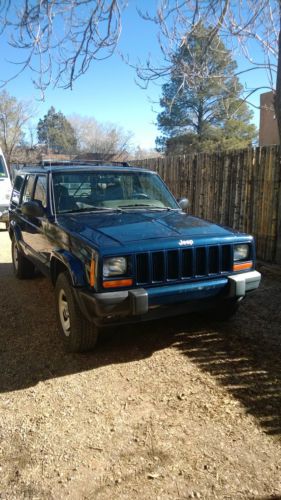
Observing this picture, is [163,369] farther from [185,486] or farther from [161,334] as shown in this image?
[185,486]

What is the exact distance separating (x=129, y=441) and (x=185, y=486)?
521 millimetres

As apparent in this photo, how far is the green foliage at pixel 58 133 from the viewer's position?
44666mm

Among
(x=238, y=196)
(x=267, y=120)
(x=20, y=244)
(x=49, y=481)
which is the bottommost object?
(x=49, y=481)

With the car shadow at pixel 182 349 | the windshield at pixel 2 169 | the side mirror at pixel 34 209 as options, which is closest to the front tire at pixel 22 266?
the car shadow at pixel 182 349

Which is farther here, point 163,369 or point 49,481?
point 163,369

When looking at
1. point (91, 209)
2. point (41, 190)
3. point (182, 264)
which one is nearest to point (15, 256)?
point (41, 190)

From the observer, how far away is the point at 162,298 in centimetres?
351

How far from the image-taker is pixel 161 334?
14.6 ft

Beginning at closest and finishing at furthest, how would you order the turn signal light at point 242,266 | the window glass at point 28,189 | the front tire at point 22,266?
the turn signal light at point 242,266 → the window glass at point 28,189 → the front tire at point 22,266

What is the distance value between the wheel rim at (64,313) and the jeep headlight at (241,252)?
1719 mm

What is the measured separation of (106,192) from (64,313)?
154cm

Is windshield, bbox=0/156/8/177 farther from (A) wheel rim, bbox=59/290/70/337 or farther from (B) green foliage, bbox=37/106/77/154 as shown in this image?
(B) green foliage, bbox=37/106/77/154

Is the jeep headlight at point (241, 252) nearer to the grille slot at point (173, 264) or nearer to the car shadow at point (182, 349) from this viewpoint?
the grille slot at point (173, 264)

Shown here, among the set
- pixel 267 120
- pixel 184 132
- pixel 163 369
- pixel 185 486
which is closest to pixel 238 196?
pixel 163 369
